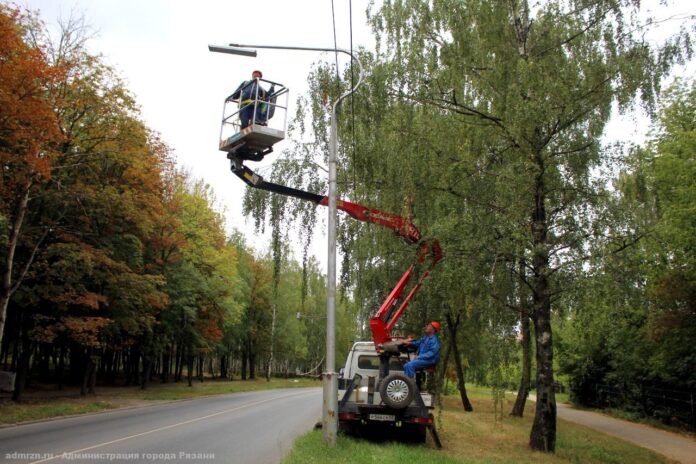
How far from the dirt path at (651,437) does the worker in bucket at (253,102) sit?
1381cm

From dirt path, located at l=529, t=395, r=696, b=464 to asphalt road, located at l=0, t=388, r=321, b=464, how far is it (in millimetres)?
10598

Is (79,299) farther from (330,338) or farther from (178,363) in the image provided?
(178,363)

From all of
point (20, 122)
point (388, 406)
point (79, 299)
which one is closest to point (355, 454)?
point (388, 406)

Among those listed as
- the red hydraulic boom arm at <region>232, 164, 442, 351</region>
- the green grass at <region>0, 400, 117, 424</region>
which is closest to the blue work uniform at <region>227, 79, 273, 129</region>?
the red hydraulic boom arm at <region>232, 164, 442, 351</region>

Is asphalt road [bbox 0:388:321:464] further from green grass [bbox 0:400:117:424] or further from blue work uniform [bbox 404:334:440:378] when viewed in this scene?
blue work uniform [bbox 404:334:440:378]

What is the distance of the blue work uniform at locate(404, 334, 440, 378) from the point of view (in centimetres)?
1091

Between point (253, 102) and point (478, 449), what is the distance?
8.86m

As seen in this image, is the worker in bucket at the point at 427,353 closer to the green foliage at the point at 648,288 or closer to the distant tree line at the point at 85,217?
the green foliage at the point at 648,288

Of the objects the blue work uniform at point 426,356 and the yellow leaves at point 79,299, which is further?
the yellow leaves at point 79,299

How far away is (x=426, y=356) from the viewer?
1094cm

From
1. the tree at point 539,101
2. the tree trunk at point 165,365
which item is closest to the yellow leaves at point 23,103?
the tree at point 539,101

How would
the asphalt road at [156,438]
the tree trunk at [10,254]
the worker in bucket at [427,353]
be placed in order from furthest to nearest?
the tree trunk at [10,254] < the worker in bucket at [427,353] < the asphalt road at [156,438]

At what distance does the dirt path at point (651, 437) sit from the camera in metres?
15.4

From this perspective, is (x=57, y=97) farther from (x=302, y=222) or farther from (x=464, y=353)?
(x=464, y=353)
